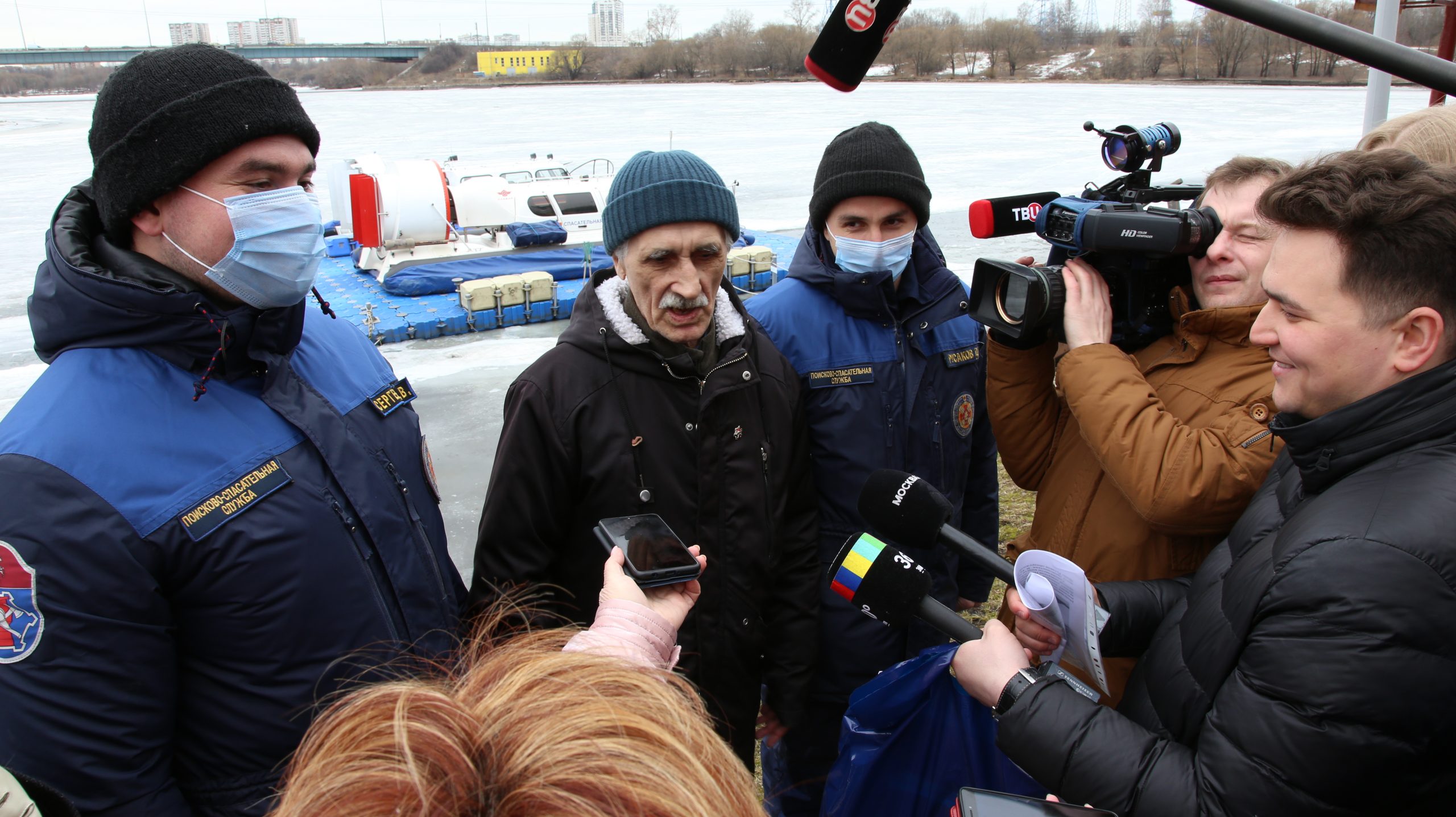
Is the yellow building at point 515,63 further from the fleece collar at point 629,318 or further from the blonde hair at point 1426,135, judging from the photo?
the blonde hair at point 1426,135

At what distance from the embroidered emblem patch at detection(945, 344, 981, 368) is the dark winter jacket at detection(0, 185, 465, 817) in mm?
1562

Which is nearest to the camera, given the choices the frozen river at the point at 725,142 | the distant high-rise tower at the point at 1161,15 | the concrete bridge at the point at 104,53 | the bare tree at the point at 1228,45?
the frozen river at the point at 725,142

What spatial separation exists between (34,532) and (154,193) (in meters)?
0.62

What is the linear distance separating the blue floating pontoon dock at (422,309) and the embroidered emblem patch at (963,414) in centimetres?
720

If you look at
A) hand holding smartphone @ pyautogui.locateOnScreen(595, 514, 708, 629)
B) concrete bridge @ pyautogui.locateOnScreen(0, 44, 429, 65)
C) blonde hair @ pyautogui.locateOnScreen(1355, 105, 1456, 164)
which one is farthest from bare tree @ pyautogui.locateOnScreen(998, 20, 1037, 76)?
hand holding smartphone @ pyautogui.locateOnScreen(595, 514, 708, 629)

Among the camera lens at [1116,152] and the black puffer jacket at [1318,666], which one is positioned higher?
the camera lens at [1116,152]

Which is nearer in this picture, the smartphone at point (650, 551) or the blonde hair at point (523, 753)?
the blonde hair at point (523, 753)

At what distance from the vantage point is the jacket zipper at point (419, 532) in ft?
5.99

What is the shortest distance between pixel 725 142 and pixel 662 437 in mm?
27688

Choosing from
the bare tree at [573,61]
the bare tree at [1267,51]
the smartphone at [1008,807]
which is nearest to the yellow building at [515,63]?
the bare tree at [573,61]

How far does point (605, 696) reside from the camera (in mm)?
931

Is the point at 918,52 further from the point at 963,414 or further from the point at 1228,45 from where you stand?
the point at 963,414

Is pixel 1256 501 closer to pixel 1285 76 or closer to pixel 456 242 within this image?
pixel 456 242

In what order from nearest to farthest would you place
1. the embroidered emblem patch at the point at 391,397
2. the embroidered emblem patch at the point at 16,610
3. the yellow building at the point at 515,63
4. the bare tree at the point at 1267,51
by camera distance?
the embroidered emblem patch at the point at 16,610, the embroidered emblem patch at the point at 391,397, the bare tree at the point at 1267,51, the yellow building at the point at 515,63
